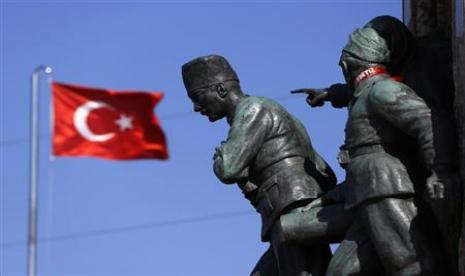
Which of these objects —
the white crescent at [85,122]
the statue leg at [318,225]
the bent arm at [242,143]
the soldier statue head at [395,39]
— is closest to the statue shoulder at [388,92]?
the soldier statue head at [395,39]

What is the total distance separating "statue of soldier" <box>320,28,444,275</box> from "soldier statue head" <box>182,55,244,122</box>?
1408 millimetres

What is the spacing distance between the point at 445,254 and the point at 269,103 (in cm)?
230

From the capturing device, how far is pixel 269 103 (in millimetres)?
18219

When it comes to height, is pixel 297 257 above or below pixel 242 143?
below

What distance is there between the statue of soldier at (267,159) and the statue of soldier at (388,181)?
68 cm

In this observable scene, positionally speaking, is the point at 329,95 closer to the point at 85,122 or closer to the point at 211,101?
the point at 211,101

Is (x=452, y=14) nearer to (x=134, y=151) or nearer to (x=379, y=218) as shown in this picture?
(x=379, y=218)

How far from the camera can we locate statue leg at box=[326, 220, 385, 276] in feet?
55.6

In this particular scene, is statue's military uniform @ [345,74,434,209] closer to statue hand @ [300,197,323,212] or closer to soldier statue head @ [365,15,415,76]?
soldier statue head @ [365,15,415,76]

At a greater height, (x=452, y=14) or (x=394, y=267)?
(x=452, y=14)

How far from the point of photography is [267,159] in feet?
59.2

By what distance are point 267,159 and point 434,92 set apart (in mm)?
1524

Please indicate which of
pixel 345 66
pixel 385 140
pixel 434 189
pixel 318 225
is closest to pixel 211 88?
pixel 345 66

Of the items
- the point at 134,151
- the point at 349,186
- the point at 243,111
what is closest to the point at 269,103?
the point at 243,111
